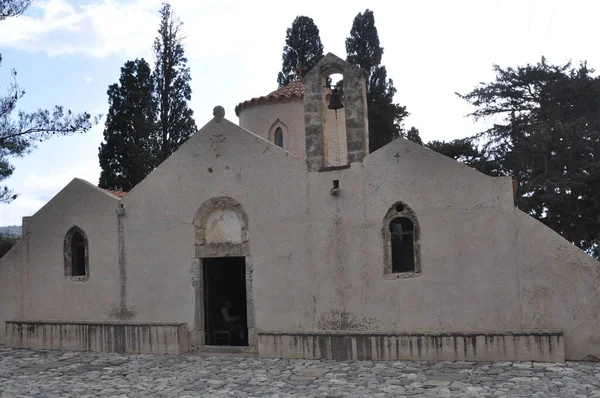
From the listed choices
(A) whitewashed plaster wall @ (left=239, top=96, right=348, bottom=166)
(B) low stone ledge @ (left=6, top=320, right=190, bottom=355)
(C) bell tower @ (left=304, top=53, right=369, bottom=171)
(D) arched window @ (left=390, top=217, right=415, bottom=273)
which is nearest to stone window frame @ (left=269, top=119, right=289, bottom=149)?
(A) whitewashed plaster wall @ (left=239, top=96, right=348, bottom=166)

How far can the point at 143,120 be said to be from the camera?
24.3 m

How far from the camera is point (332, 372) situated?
33.4 ft

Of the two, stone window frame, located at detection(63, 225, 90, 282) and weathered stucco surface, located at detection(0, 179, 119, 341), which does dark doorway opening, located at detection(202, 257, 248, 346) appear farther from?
stone window frame, located at detection(63, 225, 90, 282)

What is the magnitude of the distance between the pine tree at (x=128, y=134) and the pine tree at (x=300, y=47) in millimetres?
5913

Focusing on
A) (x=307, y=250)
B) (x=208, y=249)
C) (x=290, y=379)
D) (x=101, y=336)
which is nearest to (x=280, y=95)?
(x=208, y=249)

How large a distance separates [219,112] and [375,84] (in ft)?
47.0

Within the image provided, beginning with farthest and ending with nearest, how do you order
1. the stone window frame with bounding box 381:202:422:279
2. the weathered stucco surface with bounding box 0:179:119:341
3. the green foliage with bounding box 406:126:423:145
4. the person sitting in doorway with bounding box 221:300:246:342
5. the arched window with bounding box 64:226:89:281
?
the green foliage with bounding box 406:126:423:145 < the arched window with bounding box 64:226:89:281 < the person sitting in doorway with bounding box 221:300:246:342 < the weathered stucco surface with bounding box 0:179:119:341 < the stone window frame with bounding box 381:202:422:279

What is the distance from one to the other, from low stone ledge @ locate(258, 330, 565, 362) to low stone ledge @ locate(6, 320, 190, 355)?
2.00 metres

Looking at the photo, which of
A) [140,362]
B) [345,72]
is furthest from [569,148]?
[140,362]

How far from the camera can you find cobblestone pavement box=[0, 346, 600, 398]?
28.4 ft

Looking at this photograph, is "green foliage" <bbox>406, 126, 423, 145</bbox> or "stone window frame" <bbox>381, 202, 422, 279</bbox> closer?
"stone window frame" <bbox>381, 202, 422, 279</bbox>

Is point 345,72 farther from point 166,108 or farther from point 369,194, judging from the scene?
point 166,108

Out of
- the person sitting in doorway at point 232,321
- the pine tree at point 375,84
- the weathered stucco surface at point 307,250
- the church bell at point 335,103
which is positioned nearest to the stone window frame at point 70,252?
the weathered stucco surface at point 307,250

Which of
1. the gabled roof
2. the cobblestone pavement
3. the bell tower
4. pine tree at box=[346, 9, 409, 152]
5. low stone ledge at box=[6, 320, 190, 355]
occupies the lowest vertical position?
the cobblestone pavement
